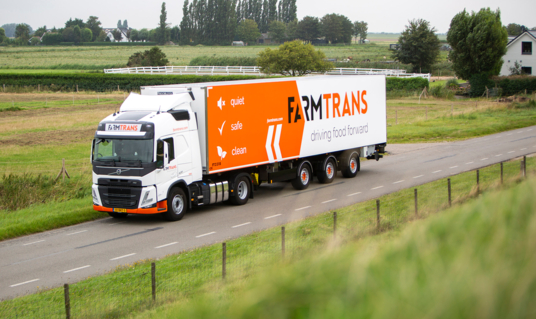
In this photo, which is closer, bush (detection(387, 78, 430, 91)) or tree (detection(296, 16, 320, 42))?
bush (detection(387, 78, 430, 91))

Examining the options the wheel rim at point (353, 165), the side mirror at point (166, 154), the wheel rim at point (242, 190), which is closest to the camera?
the side mirror at point (166, 154)

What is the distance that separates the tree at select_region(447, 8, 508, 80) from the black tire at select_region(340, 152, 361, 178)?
1661 inches

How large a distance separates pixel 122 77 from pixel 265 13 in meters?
124

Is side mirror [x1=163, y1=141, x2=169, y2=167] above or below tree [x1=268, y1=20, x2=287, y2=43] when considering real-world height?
below

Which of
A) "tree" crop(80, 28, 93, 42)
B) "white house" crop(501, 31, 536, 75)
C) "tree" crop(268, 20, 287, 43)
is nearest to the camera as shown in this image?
"white house" crop(501, 31, 536, 75)

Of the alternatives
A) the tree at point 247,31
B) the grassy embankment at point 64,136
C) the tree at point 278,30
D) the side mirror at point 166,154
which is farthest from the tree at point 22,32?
the side mirror at point 166,154

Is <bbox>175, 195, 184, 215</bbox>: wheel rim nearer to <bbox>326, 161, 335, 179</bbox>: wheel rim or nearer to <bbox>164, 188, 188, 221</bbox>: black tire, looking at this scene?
<bbox>164, 188, 188, 221</bbox>: black tire

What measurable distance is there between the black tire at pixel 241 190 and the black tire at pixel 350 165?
16.6 ft

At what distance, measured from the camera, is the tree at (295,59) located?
66.0m

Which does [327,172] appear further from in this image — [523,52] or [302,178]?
[523,52]

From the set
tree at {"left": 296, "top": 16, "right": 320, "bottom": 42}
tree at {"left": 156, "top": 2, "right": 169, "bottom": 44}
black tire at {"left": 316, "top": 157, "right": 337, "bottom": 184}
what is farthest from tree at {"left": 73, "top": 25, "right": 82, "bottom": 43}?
black tire at {"left": 316, "top": 157, "right": 337, "bottom": 184}

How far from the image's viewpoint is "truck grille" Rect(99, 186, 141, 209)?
15.5m

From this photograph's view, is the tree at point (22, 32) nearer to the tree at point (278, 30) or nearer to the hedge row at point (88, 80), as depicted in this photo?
the tree at point (278, 30)

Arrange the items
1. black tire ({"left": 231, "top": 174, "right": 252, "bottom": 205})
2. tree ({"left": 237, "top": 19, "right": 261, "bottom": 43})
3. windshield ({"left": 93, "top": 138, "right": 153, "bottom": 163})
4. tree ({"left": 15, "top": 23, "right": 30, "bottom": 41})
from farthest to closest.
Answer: tree ({"left": 15, "top": 23, "right": 30, "bottom": 41}), tree ({"left": 237, "top": 19, "right": 261, "bottom": 43}), black tire ({"left": 231, "top": 174, "right": 252, "bottom": 205}), windshield ({"left": 93, "top": 138, "right": 153, "bottom": 163})
